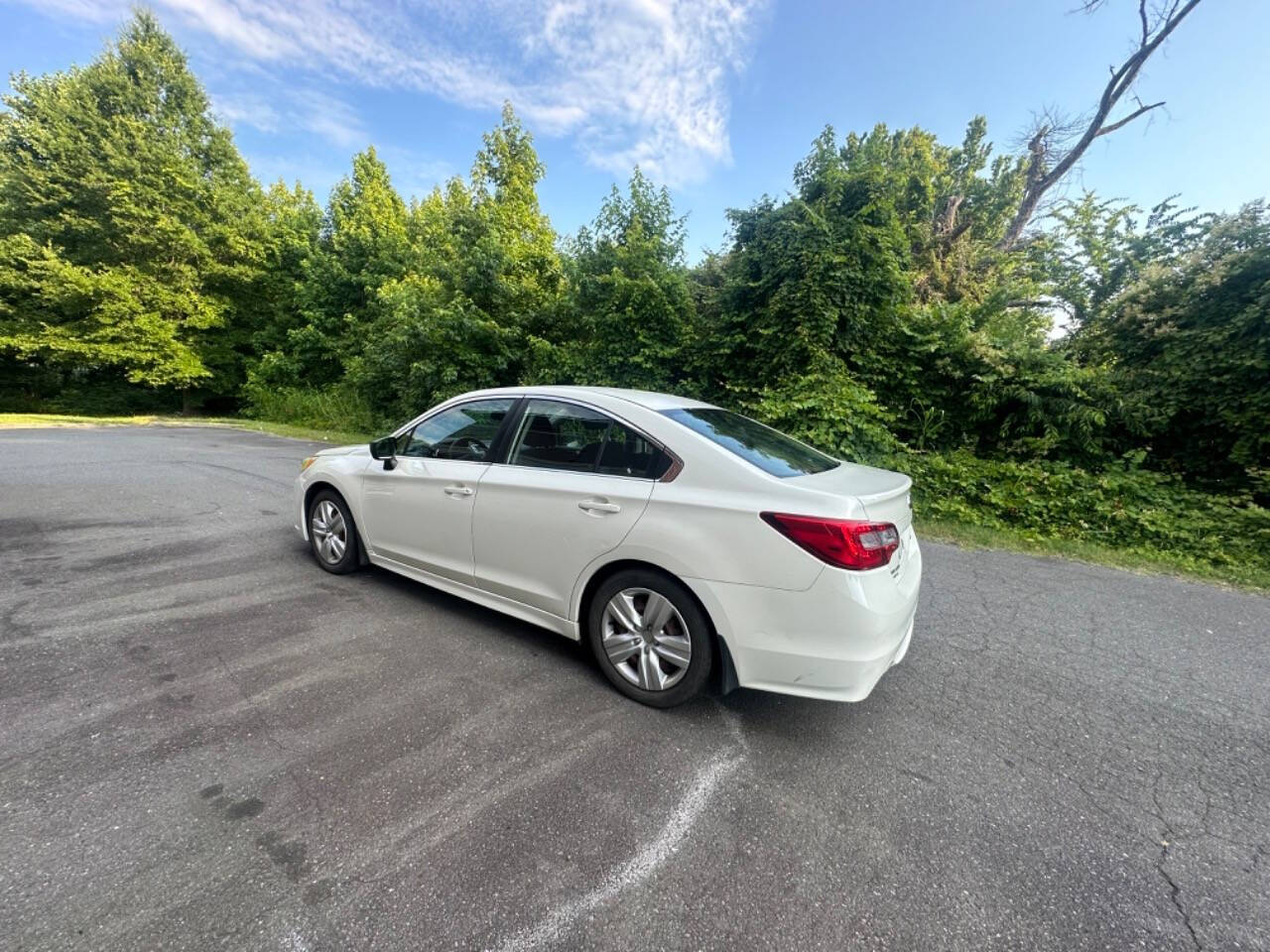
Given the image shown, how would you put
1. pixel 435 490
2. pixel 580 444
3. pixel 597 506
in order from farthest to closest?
1. pixel 435 490
2. pixel 580 444
3. pixel 597 506

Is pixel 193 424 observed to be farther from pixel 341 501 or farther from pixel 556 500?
pixel 556 500

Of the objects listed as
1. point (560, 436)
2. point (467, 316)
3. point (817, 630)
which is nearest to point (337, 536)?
point (560, 436)

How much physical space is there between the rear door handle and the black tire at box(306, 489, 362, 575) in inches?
85.1

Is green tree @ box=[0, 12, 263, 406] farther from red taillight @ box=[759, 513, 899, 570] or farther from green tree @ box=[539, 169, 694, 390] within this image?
red taillight @ box=[759, 513, 899, 570]

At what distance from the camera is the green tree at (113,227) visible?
19109 millimetres

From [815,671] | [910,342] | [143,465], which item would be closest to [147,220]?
[143,465]

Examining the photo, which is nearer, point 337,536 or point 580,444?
point 580,444

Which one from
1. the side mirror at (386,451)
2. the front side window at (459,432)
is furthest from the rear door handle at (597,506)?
the side mirror at (386,451)

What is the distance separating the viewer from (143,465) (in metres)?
8.10

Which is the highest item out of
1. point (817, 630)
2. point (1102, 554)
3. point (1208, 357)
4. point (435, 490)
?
point (1208, 357)

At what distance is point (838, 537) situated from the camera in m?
2.09

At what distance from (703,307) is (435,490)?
8251 millimetres

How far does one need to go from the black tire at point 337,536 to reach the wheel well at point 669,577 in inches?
82.4

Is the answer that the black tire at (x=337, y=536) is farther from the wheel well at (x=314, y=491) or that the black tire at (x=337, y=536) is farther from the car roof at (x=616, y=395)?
the car roof at (x=616, y=395)
